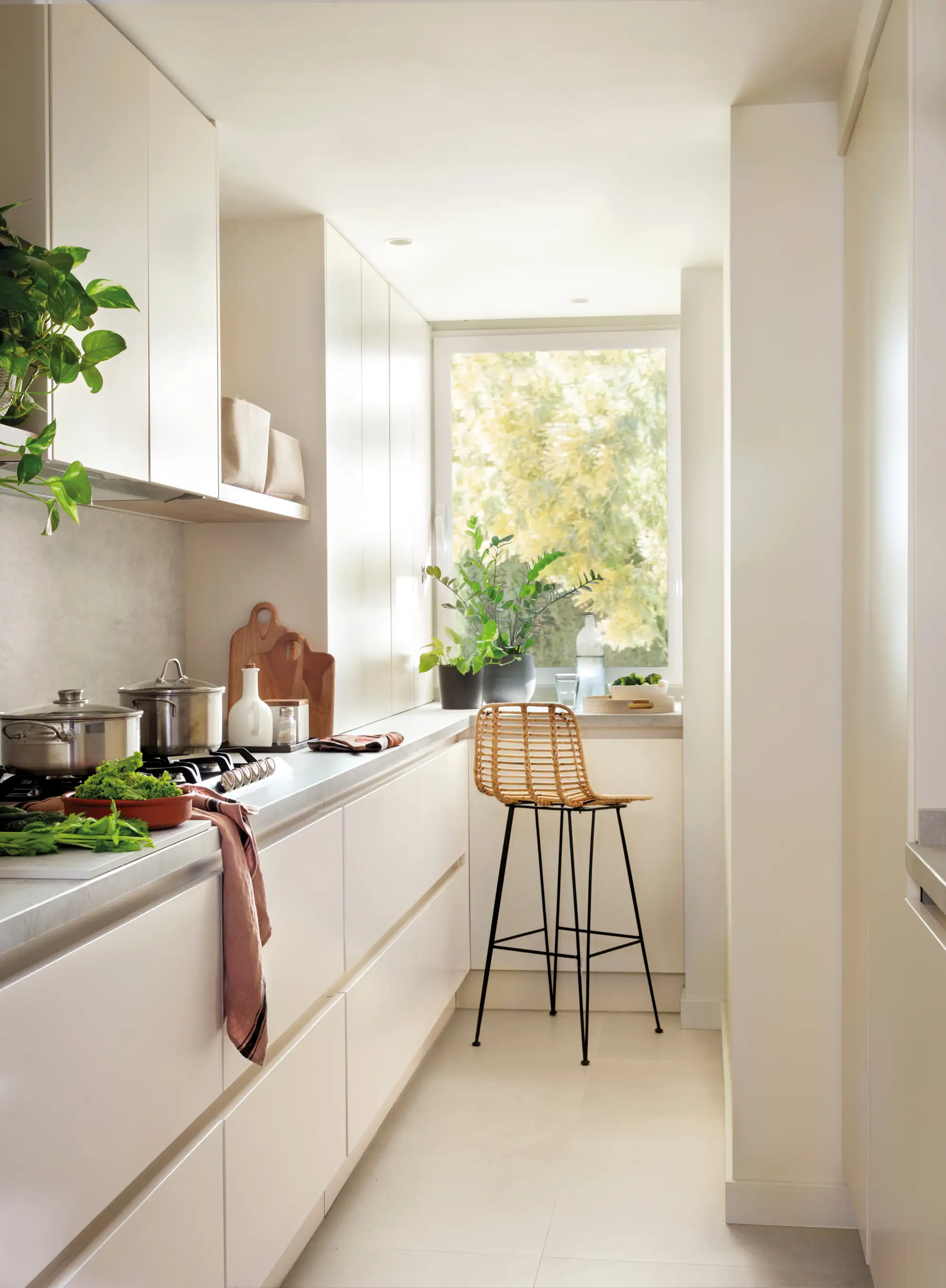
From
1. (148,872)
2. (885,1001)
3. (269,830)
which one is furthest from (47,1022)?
(885,1001)

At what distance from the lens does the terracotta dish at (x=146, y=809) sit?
170cm

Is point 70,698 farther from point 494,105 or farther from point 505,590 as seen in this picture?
point 505,590

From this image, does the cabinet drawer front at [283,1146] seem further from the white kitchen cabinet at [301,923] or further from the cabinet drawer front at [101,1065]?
the cabinet drawer front at [101,1065]

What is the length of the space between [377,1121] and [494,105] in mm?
2368

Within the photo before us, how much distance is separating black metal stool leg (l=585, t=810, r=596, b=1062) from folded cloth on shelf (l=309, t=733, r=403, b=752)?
38.1 inches

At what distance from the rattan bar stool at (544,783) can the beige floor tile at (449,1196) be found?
0.70 meters

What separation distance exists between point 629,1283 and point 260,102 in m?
2.55

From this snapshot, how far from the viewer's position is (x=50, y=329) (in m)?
1.59

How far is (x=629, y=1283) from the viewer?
231 cm

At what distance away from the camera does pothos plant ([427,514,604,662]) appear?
447 cm

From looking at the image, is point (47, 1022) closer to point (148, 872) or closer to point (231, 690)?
point (148, 872)

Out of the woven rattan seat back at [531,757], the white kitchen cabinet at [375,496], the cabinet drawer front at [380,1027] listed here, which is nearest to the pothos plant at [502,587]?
the white kitchen cabinet at [375,496]

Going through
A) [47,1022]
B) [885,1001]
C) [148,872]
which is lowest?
[885,1001]

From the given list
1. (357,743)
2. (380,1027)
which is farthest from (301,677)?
(380,1027)
